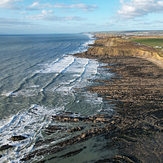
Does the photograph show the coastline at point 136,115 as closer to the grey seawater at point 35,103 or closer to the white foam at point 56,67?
the grey seawater at point 35,103

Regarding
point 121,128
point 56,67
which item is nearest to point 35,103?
point 121,128

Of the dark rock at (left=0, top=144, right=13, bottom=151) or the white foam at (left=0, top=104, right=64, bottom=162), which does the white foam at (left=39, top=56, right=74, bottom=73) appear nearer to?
the white foam at (left=0, top=104, right=64, bottom=162)

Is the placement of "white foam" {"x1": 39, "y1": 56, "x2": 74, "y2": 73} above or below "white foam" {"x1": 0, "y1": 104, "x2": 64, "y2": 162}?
above

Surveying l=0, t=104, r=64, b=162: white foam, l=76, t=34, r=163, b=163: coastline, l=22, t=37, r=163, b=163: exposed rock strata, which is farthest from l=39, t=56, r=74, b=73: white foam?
l=0, t=104, r=64, b=162: white foam

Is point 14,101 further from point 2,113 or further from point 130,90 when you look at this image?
point 130,90

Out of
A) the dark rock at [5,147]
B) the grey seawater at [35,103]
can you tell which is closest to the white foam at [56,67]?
the grey seawater at [35,103]

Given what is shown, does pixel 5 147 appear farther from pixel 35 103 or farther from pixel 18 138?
pixel 35 103

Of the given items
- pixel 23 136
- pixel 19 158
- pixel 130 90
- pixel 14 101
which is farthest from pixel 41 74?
pixel 19 158

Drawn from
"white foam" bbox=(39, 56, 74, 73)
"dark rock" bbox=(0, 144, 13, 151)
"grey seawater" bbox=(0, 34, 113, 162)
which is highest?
"white foam" bbox=(39, 56, 74, 73)
